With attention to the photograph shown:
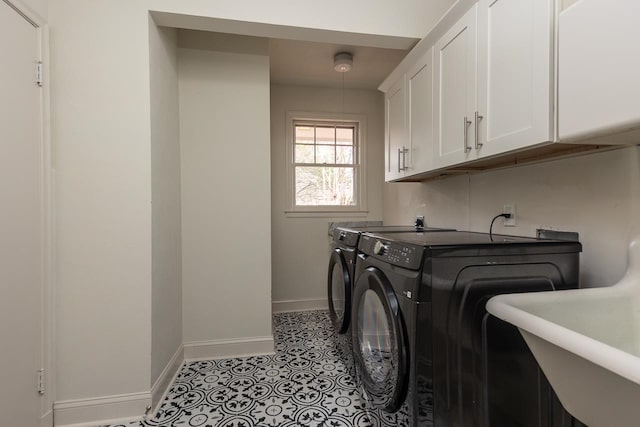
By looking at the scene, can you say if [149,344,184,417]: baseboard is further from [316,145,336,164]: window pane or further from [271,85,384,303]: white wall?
[316,145,336,164]: window pane

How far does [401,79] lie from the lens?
2.15 m

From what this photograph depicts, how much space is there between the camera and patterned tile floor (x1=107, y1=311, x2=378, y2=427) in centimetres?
163

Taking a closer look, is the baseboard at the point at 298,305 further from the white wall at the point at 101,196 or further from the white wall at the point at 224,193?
the white wall at the point at 101,196

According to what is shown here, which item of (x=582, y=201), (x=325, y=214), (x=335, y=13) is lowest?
(x=325, y=214)

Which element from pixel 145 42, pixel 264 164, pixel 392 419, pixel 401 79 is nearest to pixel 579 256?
pixel 392 419

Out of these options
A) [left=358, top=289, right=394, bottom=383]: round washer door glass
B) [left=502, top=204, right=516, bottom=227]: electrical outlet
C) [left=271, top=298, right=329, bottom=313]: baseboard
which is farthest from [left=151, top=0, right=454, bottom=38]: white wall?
[left=271, top=298, right=329, bottom=313]: baseboard

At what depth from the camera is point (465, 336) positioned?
1.05 meters

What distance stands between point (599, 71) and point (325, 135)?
2.87 metres

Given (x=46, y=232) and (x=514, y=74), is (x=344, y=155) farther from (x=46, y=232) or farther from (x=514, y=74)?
(x=46, y=232)

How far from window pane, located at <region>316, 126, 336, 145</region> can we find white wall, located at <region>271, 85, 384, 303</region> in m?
0.21

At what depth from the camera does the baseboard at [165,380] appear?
5.66ft

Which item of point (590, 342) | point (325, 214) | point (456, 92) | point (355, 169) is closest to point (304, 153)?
point (355, 169)

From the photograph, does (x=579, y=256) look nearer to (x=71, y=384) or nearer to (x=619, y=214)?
(x=619, y=214)

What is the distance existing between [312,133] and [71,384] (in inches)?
117
